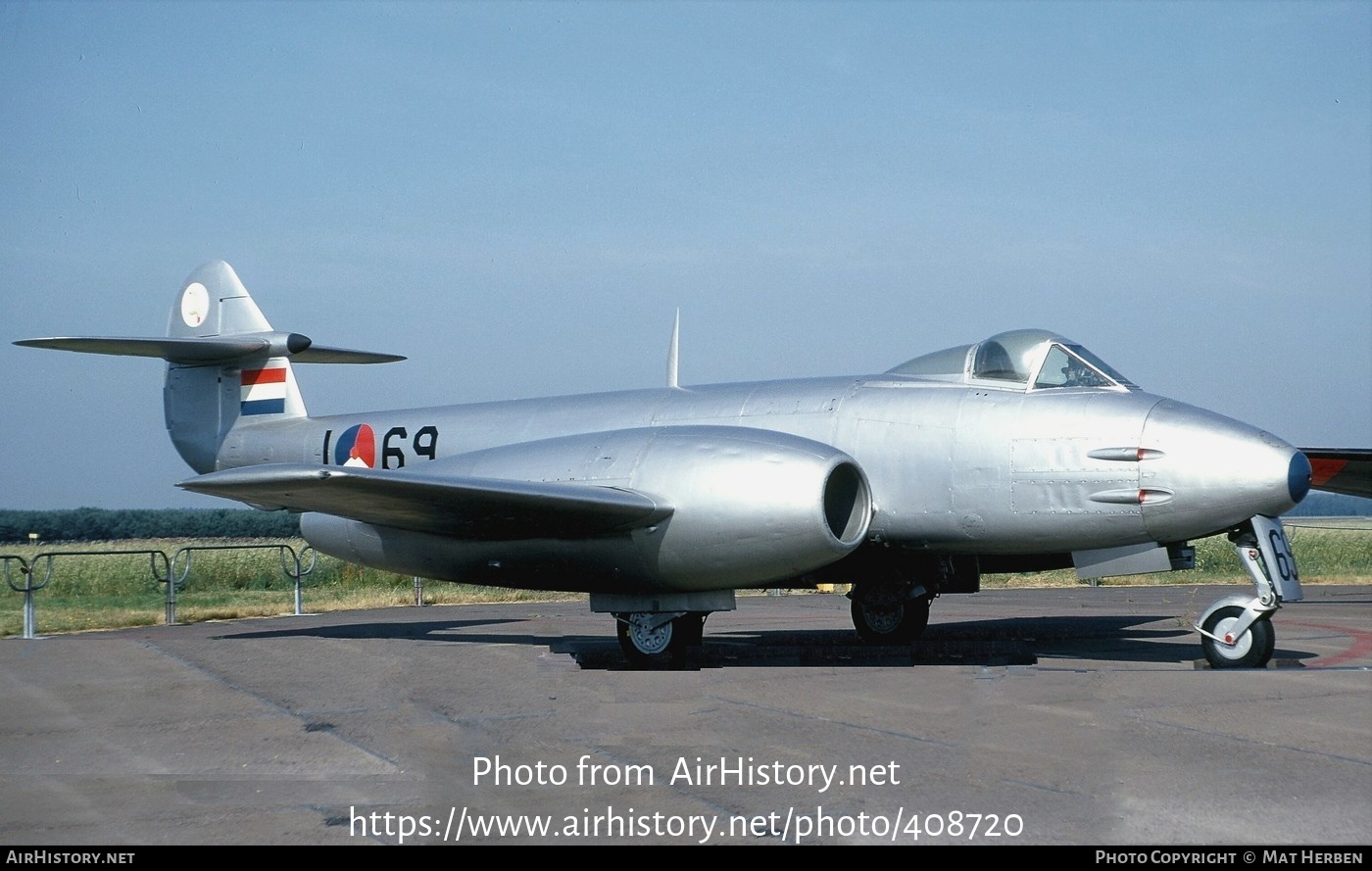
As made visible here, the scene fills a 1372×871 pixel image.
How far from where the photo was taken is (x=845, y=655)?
35.2 ft

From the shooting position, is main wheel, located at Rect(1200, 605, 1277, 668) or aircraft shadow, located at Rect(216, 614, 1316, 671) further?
aircraft shadow, located at Rect(216, 614, 1316, 671)

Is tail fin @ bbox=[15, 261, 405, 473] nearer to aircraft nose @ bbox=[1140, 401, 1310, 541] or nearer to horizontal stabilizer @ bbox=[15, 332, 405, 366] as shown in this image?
horizontal stabilizer @ bbox=[15, 332, 405, 366]

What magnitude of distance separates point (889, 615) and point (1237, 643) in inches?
144

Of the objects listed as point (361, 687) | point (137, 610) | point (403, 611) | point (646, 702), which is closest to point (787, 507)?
point (646, 702)

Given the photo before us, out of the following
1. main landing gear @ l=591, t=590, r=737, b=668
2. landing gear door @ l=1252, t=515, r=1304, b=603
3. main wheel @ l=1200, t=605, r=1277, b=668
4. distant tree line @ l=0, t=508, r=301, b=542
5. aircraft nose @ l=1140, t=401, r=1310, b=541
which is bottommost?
distant tree line @ l=0, t=508, r=301, b=542

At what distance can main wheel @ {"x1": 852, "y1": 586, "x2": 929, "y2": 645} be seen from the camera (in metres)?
12.0

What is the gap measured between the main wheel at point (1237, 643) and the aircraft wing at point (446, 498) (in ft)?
13.6

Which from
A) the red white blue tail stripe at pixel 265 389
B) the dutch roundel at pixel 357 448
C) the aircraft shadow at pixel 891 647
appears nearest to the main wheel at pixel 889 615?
the aircraft shadow at pixel 891 647

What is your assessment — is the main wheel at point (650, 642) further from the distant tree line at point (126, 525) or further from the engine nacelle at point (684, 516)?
the distant tree line at point (126, 525)

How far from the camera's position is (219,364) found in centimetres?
1505

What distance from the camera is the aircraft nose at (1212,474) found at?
898 cm

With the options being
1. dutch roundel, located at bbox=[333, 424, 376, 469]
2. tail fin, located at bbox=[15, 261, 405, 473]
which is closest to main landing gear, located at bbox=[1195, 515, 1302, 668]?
dutch roundel, located at bbox=[333, 424, 376, 469]

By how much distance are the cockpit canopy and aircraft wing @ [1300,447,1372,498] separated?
10594 millimetres

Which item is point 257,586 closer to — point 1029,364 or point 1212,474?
point 1029,364
